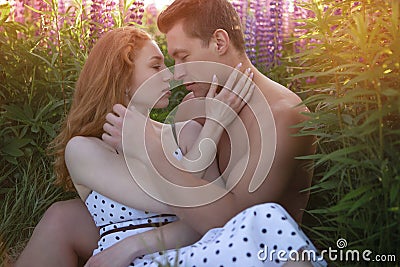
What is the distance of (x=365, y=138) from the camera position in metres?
2.57

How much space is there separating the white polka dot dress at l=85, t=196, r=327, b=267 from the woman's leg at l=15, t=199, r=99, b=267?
923 mm

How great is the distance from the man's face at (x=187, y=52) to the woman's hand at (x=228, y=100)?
15cm

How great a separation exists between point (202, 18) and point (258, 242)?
128 cm

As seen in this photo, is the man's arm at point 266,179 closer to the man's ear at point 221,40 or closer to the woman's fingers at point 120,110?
the woman's fingers at point 120,110

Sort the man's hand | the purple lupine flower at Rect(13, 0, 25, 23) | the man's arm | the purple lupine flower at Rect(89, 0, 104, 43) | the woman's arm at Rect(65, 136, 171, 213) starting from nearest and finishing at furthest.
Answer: the man's arm
the man's hand
the woman's arm at Rect(65, 136, 171, 213)
the purple lupine flower at Rect(89, 0, 104, 43)
the purple lupine flower at Rect(13, 0, 25, 23)

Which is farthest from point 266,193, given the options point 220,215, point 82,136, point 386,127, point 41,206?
point 41,206

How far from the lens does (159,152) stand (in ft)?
9.77

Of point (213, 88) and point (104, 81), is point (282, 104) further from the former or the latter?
point (104, 81)

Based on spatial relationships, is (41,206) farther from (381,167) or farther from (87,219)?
(381,167)

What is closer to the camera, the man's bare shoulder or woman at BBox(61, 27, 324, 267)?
woman at BBox(61, 27, 324, 267)

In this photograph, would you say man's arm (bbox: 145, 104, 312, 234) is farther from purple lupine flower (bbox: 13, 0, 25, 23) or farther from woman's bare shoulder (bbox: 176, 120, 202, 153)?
purple lupine flower (bbox: 13, 0, 25, 23)

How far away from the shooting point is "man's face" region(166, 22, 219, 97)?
11.3 ft

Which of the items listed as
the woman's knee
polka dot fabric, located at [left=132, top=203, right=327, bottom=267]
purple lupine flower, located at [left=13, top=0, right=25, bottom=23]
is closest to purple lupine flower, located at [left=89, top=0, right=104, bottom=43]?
purple lupine flower, located at [left=13, top=0, right=25, bottom=23]

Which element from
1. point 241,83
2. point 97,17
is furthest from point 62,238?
point 97,17
